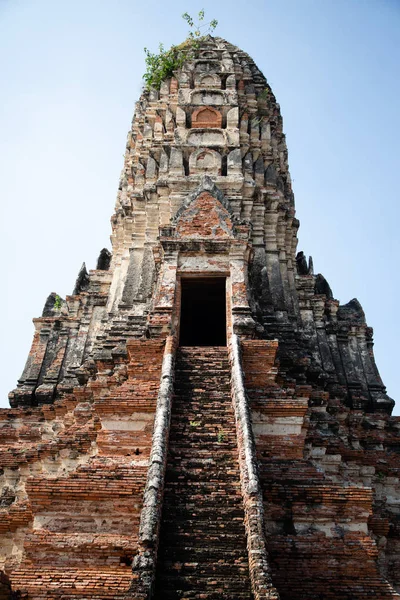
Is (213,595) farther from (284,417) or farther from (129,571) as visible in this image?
(284,417)

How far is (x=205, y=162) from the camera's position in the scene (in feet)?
53.3

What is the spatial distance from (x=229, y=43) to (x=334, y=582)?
1979cm

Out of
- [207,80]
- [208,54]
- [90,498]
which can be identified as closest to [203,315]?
[90,498]

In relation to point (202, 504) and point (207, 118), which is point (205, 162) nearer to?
point (207, 118)

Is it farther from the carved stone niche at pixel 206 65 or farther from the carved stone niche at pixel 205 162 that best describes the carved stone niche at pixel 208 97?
the carved stone niche at pixel 205 162

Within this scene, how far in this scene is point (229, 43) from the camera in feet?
71.3

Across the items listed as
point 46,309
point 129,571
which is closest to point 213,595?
point 129,571

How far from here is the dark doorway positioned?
43.5ft

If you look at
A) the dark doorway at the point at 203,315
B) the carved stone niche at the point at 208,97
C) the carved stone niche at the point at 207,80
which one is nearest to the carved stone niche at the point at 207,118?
the carved stone niche at the point at 208,97

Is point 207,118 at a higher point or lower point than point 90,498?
higher

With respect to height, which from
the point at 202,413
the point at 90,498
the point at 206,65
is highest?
the point at 206,65

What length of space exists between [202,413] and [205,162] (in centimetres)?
984

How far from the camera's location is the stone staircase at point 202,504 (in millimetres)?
5625

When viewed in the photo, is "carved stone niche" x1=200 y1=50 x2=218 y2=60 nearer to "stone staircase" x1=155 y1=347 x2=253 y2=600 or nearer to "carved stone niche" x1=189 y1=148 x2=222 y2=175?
"carved stone niche" x1=189 y1=148 x2=222 y2=175
